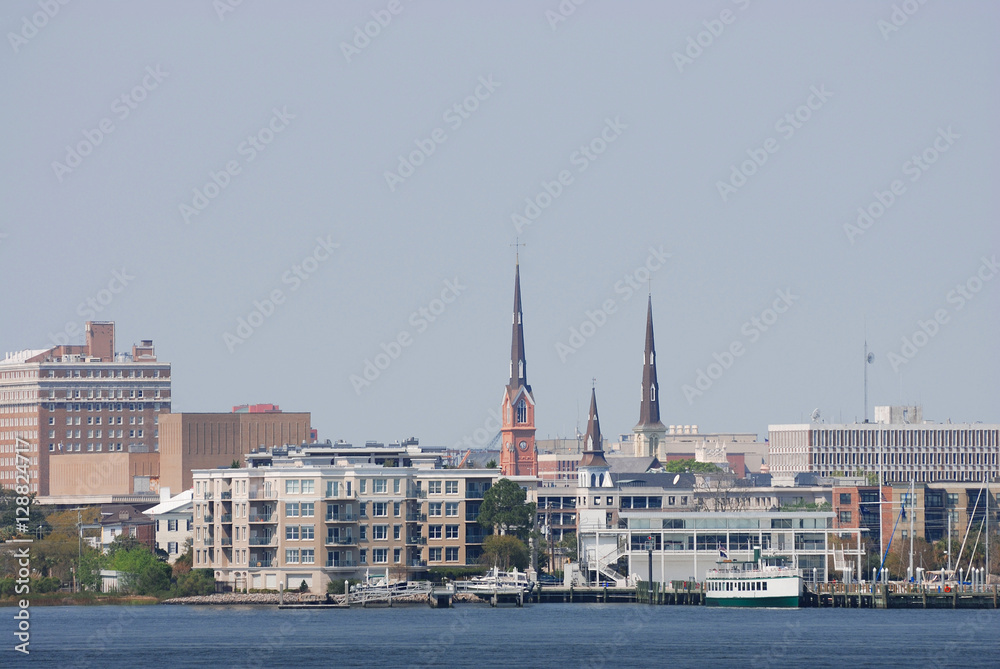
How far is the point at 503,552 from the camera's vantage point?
155 m

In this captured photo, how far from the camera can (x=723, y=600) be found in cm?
14300

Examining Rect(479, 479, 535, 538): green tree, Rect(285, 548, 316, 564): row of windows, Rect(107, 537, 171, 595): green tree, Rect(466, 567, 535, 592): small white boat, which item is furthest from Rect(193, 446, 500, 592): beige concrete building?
Rect(466, 567, 535, 592): small white boat

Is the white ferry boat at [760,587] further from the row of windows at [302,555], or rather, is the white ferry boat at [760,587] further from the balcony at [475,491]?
the row of windows at [302,555]

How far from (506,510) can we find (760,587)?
2523 centimetres

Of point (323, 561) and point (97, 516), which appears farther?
point (97, 516)

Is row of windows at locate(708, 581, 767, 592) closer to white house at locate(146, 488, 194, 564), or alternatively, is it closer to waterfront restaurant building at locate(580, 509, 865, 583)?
waterfront restaurant building at locate(580, 509, 865, 583)

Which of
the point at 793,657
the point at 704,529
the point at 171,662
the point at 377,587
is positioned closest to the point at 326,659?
the point at 171,662

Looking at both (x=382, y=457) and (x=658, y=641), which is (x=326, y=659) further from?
(x=382, y=457)

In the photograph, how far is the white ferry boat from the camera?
461 ft

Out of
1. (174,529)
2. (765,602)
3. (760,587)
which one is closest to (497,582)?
(760,587)

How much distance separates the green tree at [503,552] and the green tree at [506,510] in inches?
59.1

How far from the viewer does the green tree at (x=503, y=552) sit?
154 metres

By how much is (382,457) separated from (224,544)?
19138 mm

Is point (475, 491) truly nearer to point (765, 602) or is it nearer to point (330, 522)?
point (330, 522)
